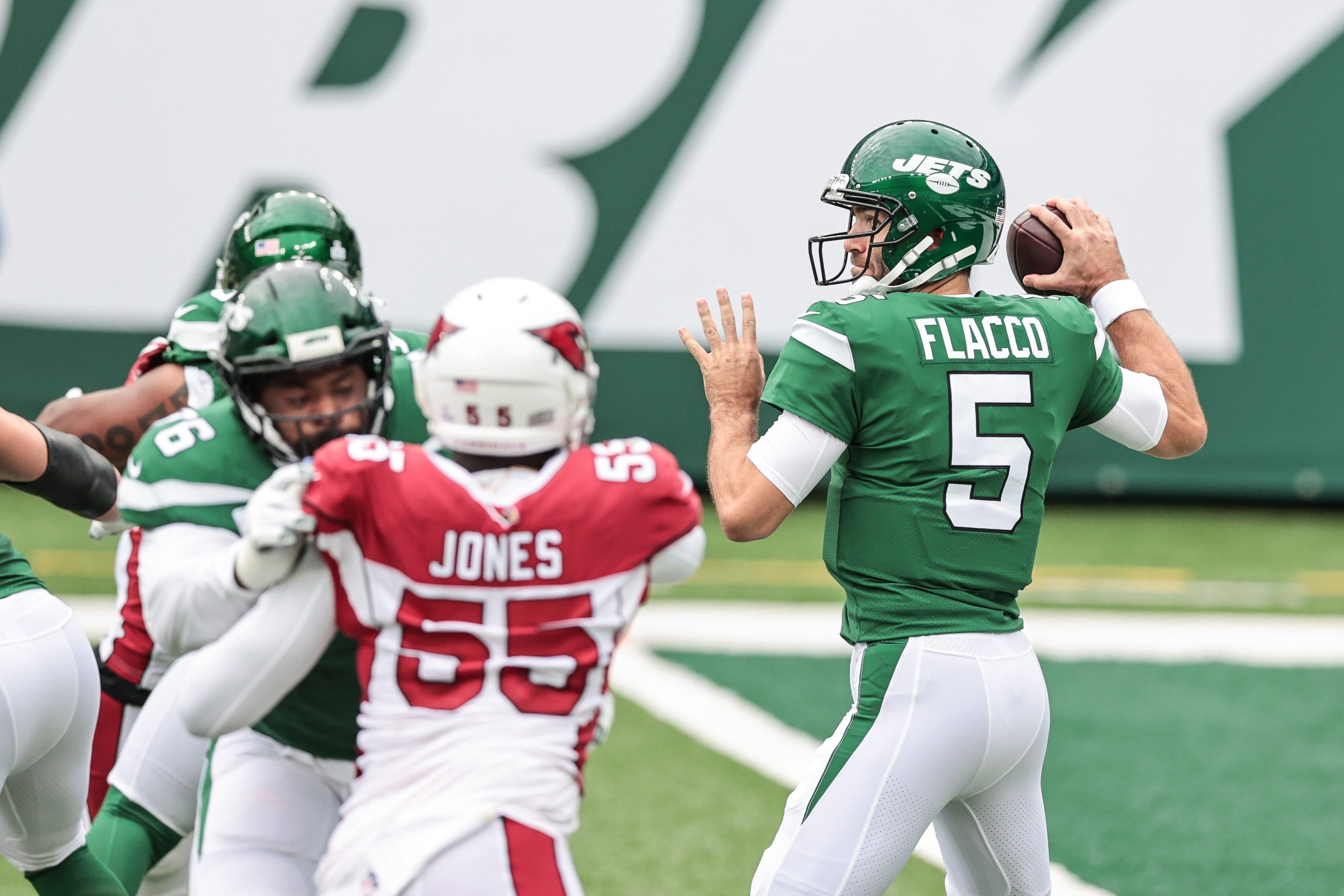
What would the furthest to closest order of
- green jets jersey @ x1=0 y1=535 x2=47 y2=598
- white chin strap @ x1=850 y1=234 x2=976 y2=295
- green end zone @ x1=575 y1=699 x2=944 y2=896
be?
green end zone @ x1=575 y1=699 x2=944 y2=896 < white chin strap @ x1=850 y1=234 x2=976 y2=295 < green jets jersey @ x1=0 y1=535 x2=47 y2=598

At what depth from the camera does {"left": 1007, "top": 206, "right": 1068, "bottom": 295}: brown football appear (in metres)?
3.31

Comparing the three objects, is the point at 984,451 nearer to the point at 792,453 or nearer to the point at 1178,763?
the point at 792,453

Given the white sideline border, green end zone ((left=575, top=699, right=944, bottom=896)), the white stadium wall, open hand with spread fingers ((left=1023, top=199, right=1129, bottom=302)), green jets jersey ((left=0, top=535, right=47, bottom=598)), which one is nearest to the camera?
green jets jersey ((left=0, top=535, right=47, bottom=598))

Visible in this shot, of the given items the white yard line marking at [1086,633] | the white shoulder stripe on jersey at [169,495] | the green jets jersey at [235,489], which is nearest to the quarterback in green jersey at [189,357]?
the green jets jersey at [235,489]

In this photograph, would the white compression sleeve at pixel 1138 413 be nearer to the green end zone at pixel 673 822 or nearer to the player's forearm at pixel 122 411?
the green end zone at pixel 673 822

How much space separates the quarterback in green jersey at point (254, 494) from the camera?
2.52 metres

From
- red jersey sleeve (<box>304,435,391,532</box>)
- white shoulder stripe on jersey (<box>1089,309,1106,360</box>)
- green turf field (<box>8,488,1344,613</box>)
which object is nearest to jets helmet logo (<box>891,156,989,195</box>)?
white shoulder stripe on jersey (<box>1089,309,1106,360</box>)

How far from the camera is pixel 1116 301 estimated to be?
324 centimetres

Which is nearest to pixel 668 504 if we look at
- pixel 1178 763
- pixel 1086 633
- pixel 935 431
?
pixel 935 431

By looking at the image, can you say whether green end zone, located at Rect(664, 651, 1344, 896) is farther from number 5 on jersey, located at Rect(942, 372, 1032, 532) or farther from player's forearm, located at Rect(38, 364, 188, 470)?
player's forearm, located at Rect(38, 364, 188, 470)

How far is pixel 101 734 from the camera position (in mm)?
3559

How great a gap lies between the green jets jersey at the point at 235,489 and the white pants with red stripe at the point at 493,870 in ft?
1.88

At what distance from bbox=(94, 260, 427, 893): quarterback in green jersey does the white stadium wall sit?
806cm

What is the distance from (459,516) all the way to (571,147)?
29.3 feet
